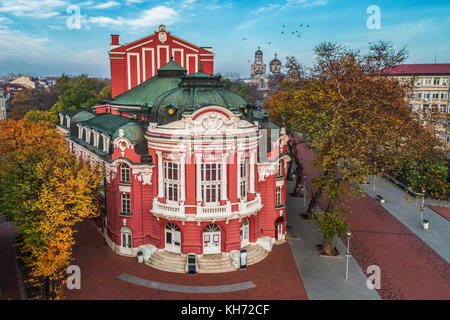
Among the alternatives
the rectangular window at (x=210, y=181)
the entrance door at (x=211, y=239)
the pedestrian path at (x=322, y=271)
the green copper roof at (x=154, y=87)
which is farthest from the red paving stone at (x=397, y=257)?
the green copper roof at (x=154, y=87)

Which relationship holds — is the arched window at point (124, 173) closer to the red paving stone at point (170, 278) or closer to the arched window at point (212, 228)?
the red paving stone at point (170, 278)

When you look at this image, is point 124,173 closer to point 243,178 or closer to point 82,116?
point 243,178

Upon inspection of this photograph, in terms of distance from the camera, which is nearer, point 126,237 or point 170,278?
point 170,278

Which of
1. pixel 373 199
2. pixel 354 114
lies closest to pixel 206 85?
pixel 354 114

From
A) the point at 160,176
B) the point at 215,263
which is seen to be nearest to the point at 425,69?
the point at 215,263

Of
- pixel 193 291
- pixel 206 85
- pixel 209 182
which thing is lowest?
pixel 193 291

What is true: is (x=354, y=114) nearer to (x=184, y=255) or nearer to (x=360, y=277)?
(x=360, y=277)
